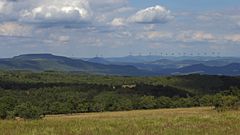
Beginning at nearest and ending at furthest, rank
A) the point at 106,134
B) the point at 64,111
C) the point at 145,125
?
1. the point at 106,134
2. the point at 145,125
3. the point at 64,111

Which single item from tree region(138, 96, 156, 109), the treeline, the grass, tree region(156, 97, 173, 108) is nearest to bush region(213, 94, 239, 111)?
the grass

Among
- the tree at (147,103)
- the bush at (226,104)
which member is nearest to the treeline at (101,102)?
the tree at (147,103)

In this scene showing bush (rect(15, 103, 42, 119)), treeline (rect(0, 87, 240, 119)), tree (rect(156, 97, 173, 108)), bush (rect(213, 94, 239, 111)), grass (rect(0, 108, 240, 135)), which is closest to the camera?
grass (rect(0, 108, 240, 135))

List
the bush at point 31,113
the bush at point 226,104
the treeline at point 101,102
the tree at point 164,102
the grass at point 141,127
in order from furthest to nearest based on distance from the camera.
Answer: the tree at point 164,102, the treeline at point 101,102, the bush at point 31,113, the bush at point 226,104, the grass at point 141,127

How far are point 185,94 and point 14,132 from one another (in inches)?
6695

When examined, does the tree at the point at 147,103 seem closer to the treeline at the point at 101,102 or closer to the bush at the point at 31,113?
the treeline at the point at 101,102

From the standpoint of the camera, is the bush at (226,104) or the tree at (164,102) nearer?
the bush at (226,104)

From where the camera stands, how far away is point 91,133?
13.7 m

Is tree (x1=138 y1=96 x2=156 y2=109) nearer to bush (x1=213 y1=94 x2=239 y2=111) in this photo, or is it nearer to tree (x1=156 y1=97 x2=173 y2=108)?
tree (x1=156 y1=97 x2=173 y2=108)

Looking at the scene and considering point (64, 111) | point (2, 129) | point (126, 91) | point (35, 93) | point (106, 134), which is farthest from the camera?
point (126, 91)

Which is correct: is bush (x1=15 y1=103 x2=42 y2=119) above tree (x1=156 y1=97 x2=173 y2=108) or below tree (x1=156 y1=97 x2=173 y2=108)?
above

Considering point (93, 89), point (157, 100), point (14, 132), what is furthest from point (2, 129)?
point (93, 89)

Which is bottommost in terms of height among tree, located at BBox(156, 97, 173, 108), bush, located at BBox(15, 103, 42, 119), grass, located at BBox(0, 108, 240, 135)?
tree, located at BBox(156, 97, 173, 108)

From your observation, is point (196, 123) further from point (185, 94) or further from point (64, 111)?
point (185, 94)
